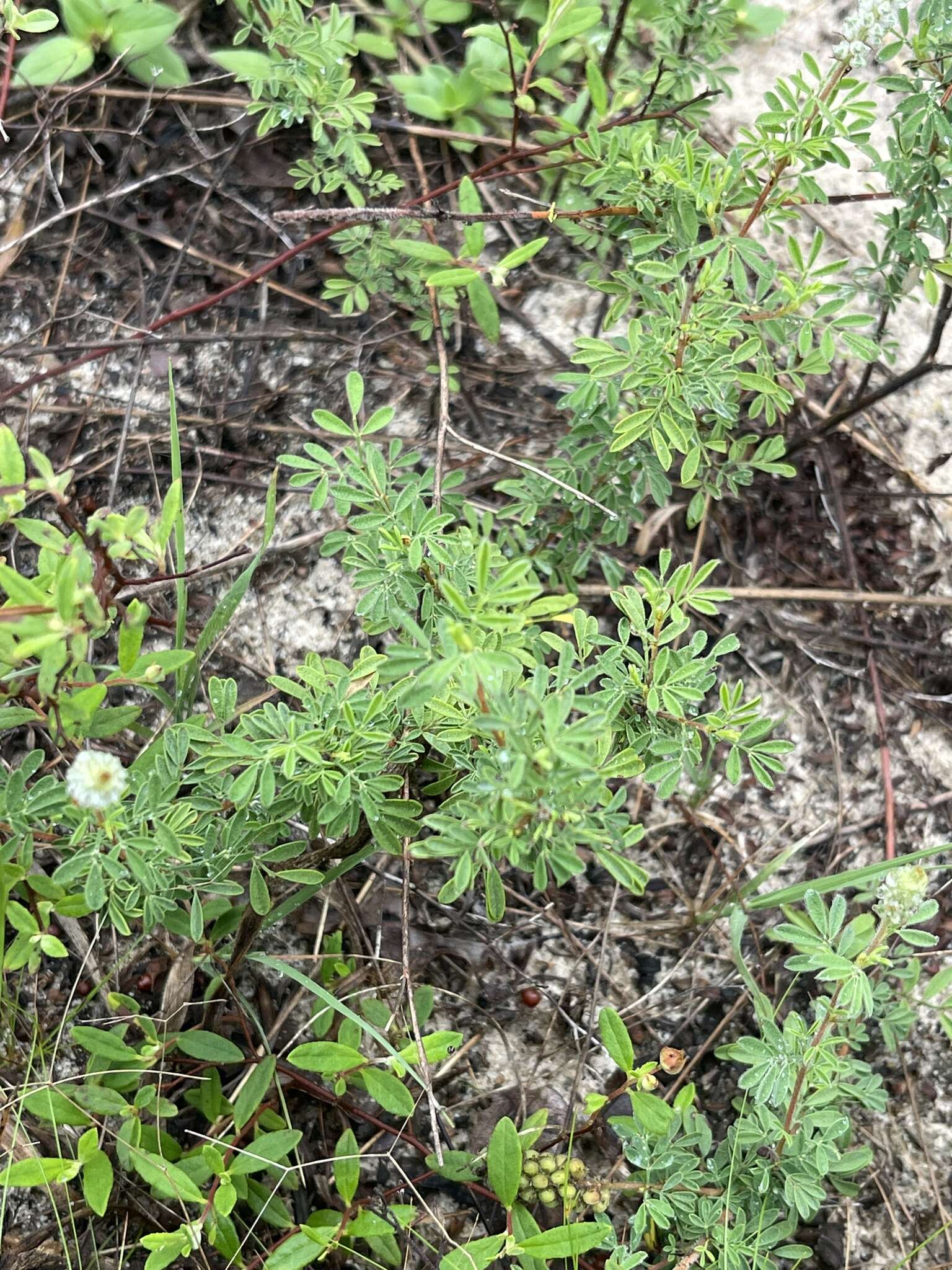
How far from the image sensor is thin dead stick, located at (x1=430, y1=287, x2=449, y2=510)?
192 centimetres

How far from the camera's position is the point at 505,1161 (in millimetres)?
1848

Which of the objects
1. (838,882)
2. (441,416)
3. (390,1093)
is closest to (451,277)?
(441,416)

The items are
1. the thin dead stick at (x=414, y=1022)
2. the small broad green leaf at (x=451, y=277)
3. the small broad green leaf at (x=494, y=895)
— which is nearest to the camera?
the small broad green leaf at (x=494, y=895)

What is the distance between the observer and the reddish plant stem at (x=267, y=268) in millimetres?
2230

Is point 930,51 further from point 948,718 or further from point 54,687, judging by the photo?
point 54,687

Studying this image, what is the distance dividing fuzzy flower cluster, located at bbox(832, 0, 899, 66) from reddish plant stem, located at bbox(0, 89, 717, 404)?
0.50 metres

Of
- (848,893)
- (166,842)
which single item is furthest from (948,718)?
(166,842)

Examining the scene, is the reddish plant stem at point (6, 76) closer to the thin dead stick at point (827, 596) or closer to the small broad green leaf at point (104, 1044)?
the thin dead stick at point (827, 596)

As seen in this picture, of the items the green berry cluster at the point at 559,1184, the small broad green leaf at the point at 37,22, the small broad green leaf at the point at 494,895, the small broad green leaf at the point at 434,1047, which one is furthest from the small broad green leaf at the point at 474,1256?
the small broad green leaf at the point at 37,22

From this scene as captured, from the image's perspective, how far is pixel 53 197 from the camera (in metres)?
2.66

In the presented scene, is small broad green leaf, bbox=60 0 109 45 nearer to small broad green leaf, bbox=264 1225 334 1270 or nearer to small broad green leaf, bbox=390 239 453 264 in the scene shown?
small broad green leaf, bbox=390 239 453 264

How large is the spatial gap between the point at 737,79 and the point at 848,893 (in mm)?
2340

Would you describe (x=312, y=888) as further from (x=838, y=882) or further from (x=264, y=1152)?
(x=838, y=882)

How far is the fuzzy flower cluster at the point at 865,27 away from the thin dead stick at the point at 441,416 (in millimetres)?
885
